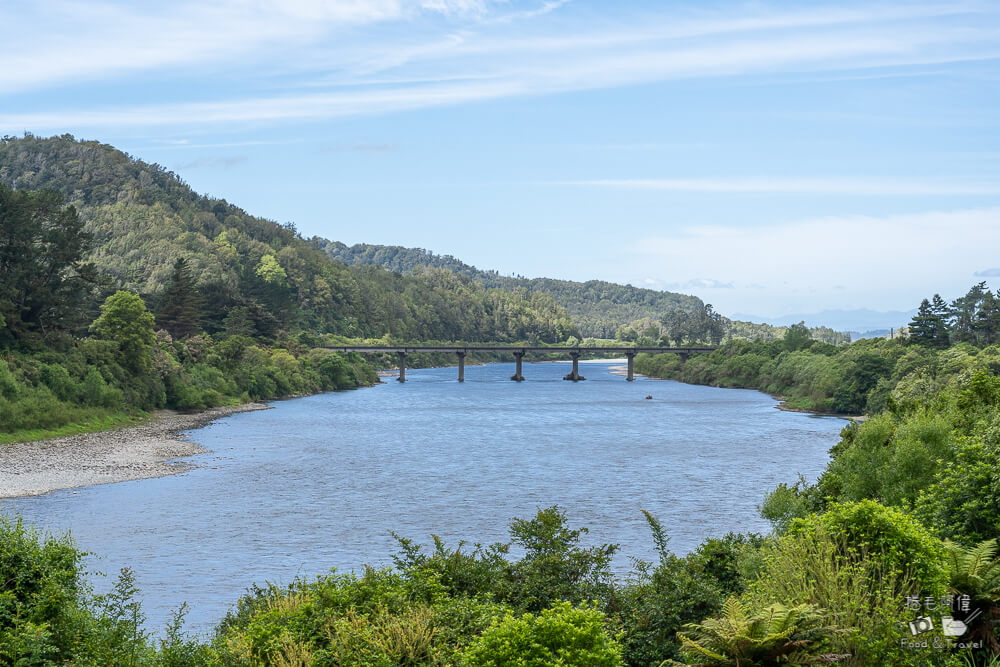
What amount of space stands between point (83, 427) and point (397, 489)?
109 ft

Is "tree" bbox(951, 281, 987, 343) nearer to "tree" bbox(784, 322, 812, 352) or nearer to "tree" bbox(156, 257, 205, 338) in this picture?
"tree" bbox(784, 322, 812, 352)

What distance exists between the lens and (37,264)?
274ft

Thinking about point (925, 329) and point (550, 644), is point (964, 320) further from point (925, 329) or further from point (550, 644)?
point (550, 644)

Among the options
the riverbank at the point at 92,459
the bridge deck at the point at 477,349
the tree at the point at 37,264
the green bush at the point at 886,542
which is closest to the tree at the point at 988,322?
the bridge deck at the point at 477,349

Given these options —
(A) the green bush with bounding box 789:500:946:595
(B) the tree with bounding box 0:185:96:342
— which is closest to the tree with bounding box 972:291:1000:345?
(B) the tree with bounding box 0:185:96:342

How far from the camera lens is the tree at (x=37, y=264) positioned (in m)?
80.9

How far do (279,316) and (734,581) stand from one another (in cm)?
13861

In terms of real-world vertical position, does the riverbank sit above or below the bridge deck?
below

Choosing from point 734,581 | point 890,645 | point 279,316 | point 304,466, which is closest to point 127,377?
point 304,466

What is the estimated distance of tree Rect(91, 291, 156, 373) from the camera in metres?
91.9

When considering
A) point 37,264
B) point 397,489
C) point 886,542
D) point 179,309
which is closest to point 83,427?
point 37,264

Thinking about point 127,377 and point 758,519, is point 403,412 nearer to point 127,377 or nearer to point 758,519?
point 127,377

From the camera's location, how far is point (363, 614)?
58.1 ft

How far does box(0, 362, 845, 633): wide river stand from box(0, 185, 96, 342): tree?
17.5 meters
